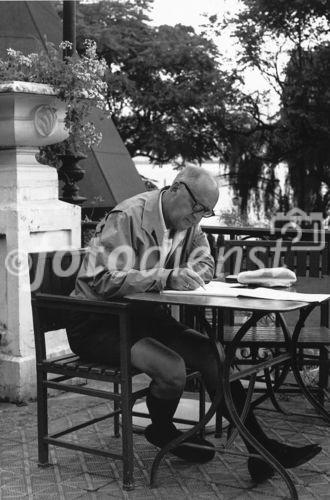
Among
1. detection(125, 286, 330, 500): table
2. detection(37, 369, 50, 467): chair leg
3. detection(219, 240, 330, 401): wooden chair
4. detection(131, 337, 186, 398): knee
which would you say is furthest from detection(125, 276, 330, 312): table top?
detection(219, 240, 330, 401): wooden chair

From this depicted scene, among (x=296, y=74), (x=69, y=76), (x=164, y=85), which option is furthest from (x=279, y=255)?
(x=164, y=85)

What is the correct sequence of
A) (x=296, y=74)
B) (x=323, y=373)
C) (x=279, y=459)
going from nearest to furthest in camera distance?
(x=279, y=459)
(x=323, y=373)
(x=296, y=74)

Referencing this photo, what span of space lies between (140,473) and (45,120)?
Result: 267 centimetres

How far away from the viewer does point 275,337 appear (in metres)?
5.41

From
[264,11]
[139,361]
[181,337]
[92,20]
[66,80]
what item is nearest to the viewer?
[139,361]

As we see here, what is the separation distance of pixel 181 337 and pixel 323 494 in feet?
3.46

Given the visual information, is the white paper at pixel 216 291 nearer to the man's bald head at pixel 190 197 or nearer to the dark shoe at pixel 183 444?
the man's bald head at pixel 190 197

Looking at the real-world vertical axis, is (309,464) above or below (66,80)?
below

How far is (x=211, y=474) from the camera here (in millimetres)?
4617

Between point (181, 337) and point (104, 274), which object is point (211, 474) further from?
point (104, 274)

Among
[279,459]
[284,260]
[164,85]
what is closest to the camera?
[279,459]

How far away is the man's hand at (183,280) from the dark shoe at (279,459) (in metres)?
0.89

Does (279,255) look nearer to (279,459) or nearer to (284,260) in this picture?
(284,260)

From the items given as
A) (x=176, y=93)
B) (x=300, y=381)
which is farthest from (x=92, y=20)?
(x=300, y=381)
